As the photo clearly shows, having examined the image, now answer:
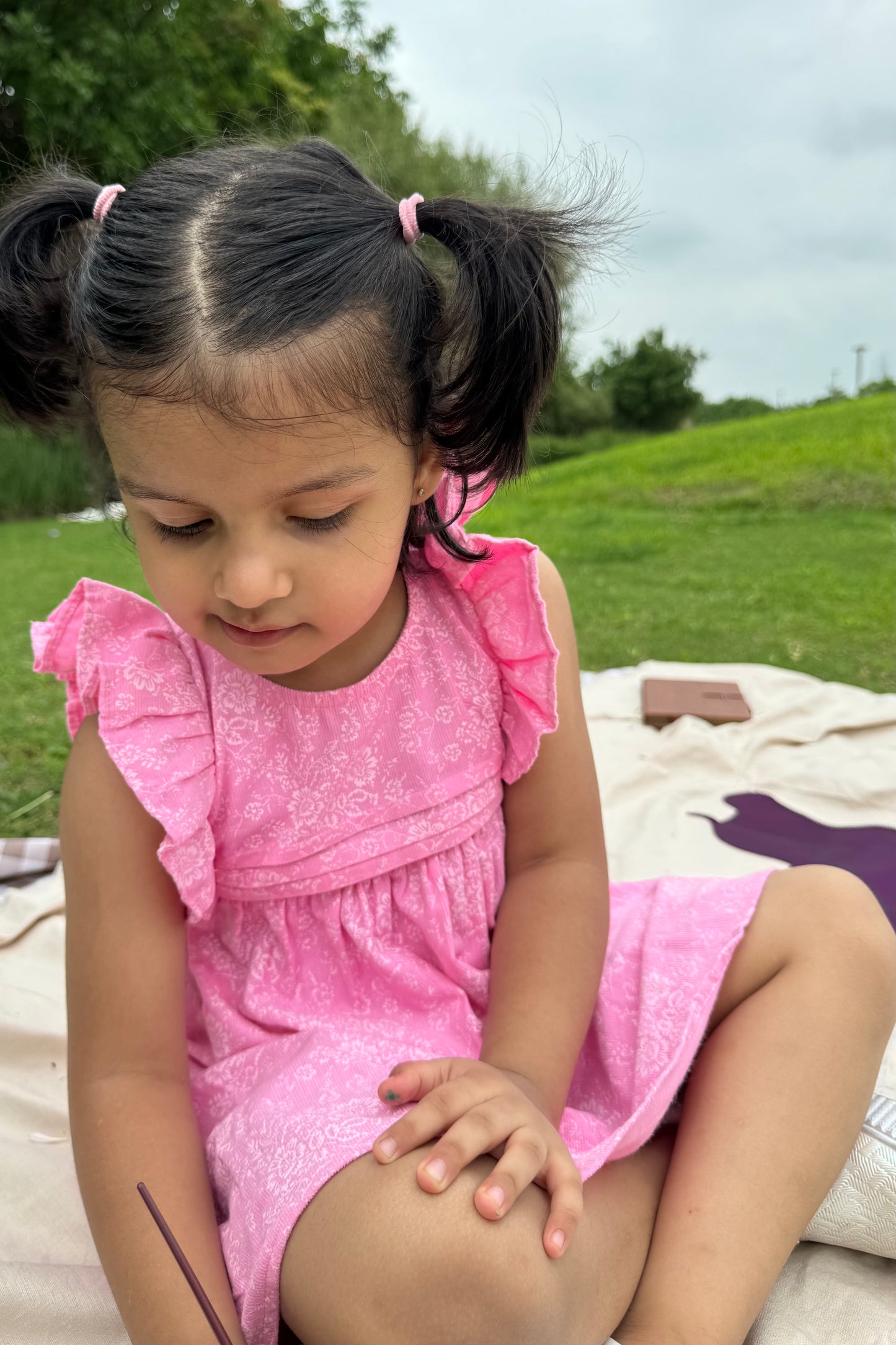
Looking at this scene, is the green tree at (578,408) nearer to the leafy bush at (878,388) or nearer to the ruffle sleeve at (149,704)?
the leafy bush at (878,388)

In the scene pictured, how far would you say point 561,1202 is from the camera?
0.90 metres

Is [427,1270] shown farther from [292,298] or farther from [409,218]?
[409,218]

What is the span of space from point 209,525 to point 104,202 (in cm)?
40

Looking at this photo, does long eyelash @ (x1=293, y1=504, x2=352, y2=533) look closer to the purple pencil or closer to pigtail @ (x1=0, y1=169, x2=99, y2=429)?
pigtail @ (x1=0, y1=169, x2=99, y2=429)

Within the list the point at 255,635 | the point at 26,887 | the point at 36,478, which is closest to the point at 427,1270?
the point at 255,635

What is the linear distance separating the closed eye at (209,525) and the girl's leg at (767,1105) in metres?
0.64

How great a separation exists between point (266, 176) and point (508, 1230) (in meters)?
0.97

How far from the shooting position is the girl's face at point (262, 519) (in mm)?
933

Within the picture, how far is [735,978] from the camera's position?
119cm

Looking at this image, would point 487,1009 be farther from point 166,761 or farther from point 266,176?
point 266,176

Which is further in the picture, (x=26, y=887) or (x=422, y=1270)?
(x=26, y=887)

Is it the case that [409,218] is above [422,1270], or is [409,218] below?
above

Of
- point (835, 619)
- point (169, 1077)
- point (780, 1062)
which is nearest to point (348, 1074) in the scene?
point (169, 1077)

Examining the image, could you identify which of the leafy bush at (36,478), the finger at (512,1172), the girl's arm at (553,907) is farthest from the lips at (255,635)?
the leafy bush at (36,478)
